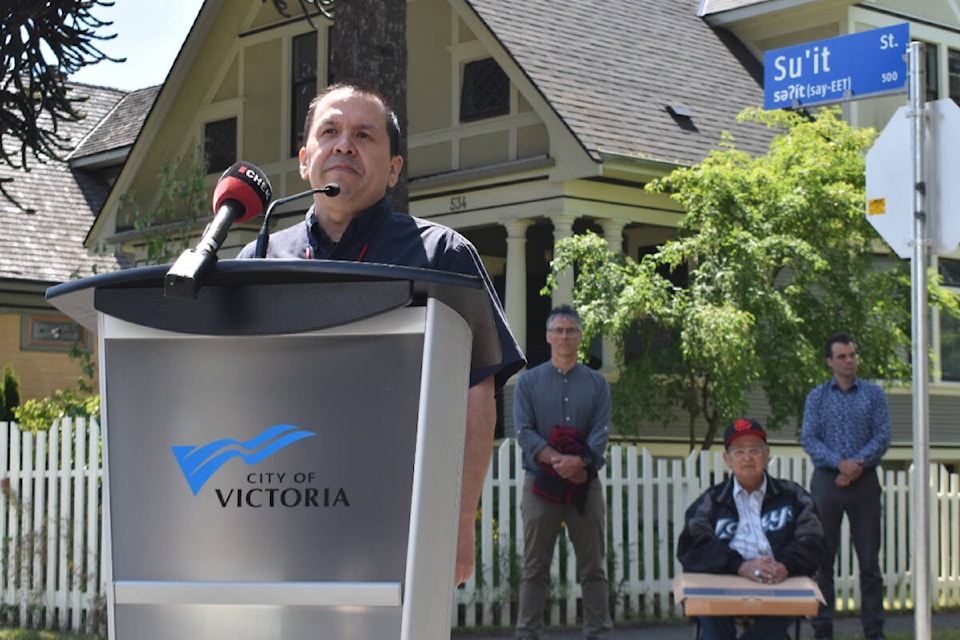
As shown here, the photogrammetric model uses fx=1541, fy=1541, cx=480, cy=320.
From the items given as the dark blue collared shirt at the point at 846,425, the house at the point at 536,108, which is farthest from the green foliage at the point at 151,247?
the dark blue collared shirt at the point at 846,425

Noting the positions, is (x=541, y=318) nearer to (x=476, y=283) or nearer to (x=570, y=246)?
(x=570, y=246)

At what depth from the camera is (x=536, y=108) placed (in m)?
16.8

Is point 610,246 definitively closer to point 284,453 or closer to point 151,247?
point 151,247

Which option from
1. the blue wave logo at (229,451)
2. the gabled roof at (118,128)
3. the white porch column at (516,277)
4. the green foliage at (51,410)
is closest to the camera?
the blue wave logo at (229,451)

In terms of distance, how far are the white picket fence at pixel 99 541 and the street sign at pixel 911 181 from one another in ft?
14.3

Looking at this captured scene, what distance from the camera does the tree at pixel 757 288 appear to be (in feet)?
45.0

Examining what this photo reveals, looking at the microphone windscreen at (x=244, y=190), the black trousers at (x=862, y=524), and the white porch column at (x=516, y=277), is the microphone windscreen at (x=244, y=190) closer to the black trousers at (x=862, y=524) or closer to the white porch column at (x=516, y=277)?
the black trousers at (x=862, y=524)

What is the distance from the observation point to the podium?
2.33 meters

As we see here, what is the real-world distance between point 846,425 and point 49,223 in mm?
19027

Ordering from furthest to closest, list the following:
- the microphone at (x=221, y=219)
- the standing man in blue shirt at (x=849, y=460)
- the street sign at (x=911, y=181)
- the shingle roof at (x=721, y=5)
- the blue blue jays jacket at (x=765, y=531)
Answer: the shingle roof at (x=721, y=5)
the standing man in blue shirt at (x=849, y=460)
the blue blue jays jacket at (x=765, y=531)
the street sign at (x=911, y=181)
the microphone at (x=221, y=219)

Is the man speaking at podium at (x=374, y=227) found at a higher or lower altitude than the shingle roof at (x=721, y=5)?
lower

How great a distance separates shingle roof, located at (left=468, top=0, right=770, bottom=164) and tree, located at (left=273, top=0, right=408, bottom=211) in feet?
22.4

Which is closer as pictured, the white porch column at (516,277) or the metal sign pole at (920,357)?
the metal sign pole at (920,357)

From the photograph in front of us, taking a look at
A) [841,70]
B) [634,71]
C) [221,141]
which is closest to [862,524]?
[841,70]
